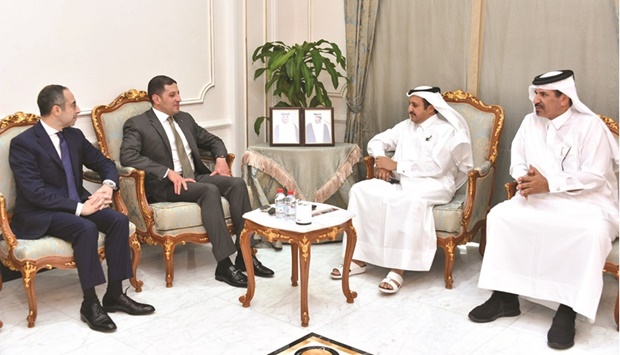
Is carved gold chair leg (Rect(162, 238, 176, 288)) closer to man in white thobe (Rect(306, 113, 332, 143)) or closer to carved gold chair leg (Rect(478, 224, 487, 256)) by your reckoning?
man in white thobe (Rect(306, 113, 332, 143))

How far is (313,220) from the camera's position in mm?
3666

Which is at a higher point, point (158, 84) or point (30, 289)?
point (158, 84)

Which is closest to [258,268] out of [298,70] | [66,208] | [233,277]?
[233,277]

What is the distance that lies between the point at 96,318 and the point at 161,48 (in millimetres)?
2060

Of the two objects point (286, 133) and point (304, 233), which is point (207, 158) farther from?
point (304, 233)

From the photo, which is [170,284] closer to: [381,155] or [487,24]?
[381,155]

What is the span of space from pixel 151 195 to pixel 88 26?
1.13m

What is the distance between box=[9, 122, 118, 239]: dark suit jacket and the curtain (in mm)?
2183

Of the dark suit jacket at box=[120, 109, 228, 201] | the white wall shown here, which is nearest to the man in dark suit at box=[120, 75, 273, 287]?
the dark suit jacket at box=[120, 109, 228, 201]

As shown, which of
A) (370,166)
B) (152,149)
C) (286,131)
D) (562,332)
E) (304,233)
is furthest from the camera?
(286,131)

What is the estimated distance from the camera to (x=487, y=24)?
4.64m

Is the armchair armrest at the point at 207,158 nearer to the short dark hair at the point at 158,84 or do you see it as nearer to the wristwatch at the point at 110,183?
the short dark hair at the point at 158,84

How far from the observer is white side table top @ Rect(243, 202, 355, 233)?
3562 mm

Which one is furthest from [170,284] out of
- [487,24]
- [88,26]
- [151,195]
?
[487,24]
